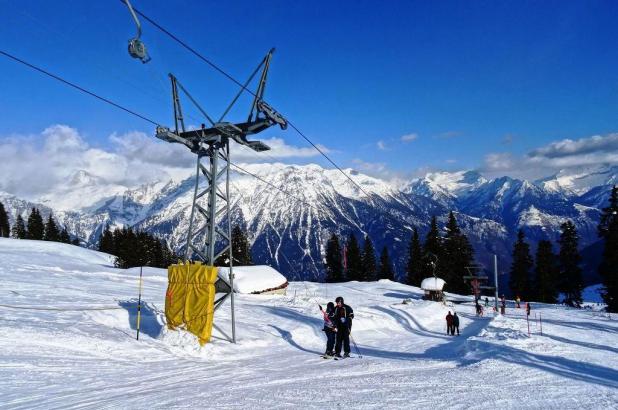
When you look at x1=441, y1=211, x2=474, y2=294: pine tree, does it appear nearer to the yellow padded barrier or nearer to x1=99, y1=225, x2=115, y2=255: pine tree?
the yellow padded barrier

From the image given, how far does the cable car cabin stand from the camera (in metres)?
54.7

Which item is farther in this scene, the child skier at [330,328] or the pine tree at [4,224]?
the pine tree at [4,224]

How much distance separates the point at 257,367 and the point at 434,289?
44949mm

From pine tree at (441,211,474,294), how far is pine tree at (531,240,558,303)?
987 centimetres

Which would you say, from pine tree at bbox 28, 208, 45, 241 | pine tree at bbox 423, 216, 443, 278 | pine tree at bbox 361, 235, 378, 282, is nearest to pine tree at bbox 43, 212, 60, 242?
pine tree at bbox 28, 208, 45, 241

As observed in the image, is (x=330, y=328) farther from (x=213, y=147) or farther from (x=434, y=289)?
(x=434, y=289)

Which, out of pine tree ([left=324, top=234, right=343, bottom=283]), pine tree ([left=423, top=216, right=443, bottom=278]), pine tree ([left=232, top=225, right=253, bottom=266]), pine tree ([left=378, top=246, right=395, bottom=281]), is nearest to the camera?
pine tree ([left=423, top=216, right=443, bottom=278])

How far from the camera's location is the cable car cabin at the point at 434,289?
5466cm

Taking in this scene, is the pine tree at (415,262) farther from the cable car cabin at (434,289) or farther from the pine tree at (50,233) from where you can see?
the pine tree at (50,233)

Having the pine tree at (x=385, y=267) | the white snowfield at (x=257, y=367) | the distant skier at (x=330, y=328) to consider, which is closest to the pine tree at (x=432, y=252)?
the pine tree at (x=385, y=267)

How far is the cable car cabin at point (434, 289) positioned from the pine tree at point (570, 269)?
78.8 ft

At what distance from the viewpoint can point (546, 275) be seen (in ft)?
224

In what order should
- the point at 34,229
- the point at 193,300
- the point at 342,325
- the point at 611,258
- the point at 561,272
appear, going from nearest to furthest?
the point at 342,325 → the point at 193,300 → the point at 611,258 → the point at 561,272 → the point at 34,229

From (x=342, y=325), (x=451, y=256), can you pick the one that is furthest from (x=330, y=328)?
(x=451, y=256)
